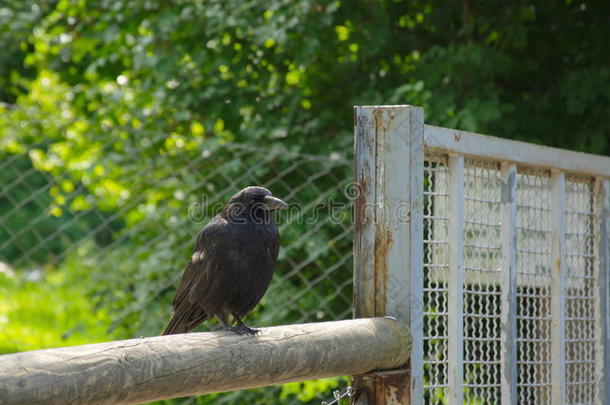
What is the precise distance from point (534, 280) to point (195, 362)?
1336 mm

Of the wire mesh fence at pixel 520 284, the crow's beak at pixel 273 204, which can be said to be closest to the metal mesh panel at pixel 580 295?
the wire mesh fence at pixel 520 284

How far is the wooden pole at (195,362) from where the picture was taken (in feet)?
5.10

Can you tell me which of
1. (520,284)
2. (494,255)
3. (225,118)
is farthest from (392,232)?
(225,118)

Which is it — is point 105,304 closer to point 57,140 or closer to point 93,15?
→ point 57,140

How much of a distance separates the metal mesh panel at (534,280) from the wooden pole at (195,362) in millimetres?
581

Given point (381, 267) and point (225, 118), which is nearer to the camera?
point (381, 267)

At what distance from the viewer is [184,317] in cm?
331

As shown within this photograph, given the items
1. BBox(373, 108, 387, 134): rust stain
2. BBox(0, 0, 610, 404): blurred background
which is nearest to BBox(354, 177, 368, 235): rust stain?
BBox(373, 108, 387, 134): rust stain

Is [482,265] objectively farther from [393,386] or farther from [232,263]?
[232,263]

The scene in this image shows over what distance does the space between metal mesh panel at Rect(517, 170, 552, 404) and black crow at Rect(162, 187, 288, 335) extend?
892 mm

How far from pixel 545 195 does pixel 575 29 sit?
249 centimetres

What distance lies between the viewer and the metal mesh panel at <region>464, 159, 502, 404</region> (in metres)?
2.57

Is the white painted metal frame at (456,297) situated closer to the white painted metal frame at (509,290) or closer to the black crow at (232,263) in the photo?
the white painted metal frame at (509,290)

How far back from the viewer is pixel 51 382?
5.11 feet
